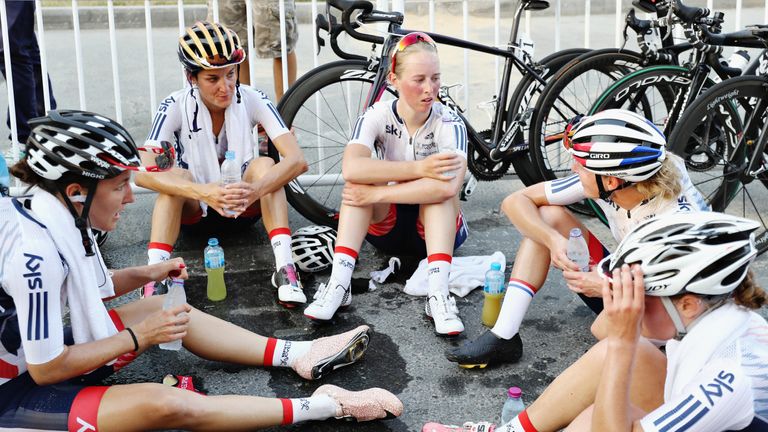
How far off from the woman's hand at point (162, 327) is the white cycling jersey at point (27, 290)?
35 centimetres

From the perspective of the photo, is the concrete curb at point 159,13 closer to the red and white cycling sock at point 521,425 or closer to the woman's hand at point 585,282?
the woman's hand at point 585,282

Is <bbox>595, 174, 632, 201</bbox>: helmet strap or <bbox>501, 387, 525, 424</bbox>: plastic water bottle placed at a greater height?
<bbox>595, 174, 632, 201</bbox>: helmet strap

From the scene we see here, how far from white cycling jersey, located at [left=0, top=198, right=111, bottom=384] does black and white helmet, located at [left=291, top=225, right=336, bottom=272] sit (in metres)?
2.37

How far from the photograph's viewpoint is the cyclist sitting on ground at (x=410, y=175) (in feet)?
17.5

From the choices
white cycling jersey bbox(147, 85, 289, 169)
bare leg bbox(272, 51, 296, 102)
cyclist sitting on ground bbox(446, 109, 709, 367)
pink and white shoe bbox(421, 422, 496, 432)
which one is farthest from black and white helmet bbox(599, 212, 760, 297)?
bare leg bbox(272, 51, 296, 102)

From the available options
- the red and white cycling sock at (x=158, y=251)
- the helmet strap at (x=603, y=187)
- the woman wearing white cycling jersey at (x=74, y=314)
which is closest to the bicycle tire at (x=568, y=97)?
the helmet strap at (x=603, y=187)

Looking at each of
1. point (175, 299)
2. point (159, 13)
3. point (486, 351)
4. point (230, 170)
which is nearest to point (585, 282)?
point (486, 351)

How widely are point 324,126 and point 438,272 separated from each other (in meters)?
2.63

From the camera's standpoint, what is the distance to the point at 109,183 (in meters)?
3.80

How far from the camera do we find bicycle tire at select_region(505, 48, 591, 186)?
22.1 feet

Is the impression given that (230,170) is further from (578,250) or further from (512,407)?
(512,407)

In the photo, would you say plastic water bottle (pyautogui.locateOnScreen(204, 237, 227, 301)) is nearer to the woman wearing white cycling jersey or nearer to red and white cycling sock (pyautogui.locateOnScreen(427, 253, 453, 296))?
red and white cycling sock (pyautogui.locateOnScreen(427, 253, 453, 296))

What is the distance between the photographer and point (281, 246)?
571 centimetres

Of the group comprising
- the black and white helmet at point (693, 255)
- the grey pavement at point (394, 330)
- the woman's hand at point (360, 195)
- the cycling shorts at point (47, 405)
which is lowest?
the grey pavement at point (394, 330)
